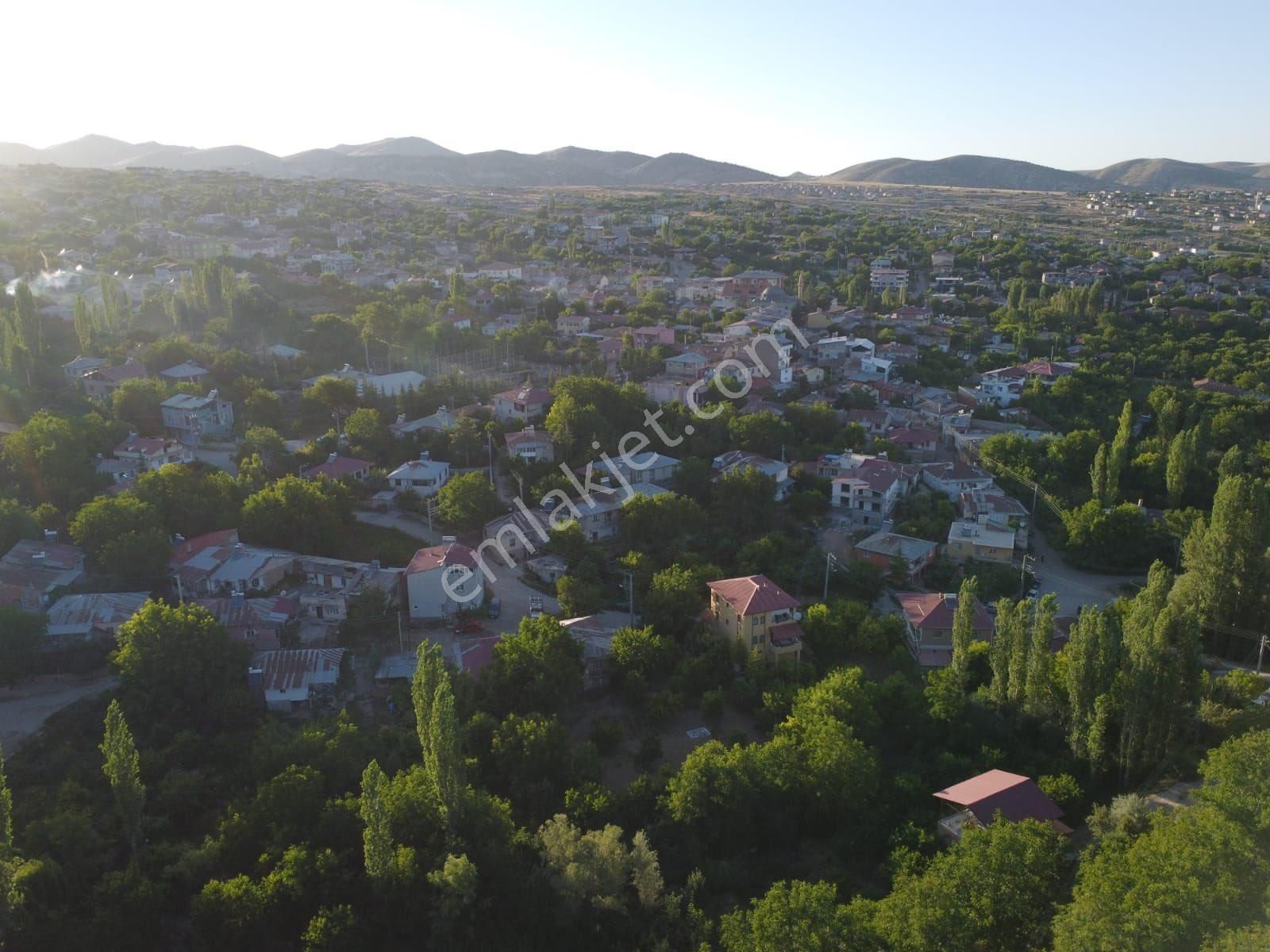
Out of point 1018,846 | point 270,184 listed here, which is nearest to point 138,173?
point 270,184

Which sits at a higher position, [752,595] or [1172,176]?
[1172,176]

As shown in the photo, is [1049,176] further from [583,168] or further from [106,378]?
[106,378]

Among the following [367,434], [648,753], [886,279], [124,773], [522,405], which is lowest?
[648,753]

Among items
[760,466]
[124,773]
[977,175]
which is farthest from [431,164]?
[124,773]

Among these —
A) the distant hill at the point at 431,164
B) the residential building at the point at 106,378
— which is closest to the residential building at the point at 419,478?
the residential building at the point at 106,378

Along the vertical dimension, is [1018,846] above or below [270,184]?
below

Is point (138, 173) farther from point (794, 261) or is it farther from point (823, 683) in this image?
point (823, 683)

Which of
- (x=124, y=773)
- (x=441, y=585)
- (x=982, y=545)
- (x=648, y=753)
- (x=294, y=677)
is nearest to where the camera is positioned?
(x=124, y=773)
